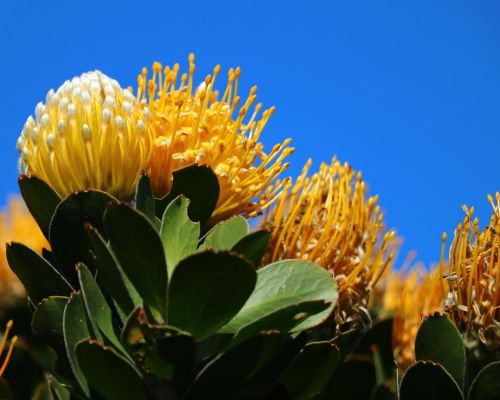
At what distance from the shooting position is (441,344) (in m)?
1.45

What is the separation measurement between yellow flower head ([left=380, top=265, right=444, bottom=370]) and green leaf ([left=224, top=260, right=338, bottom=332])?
0.85 m

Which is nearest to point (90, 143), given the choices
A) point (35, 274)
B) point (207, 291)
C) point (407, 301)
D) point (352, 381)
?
point (35, 274)

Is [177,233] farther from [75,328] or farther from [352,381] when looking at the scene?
[352,381]

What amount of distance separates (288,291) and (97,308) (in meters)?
0.31

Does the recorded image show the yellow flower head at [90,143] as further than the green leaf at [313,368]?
Yes

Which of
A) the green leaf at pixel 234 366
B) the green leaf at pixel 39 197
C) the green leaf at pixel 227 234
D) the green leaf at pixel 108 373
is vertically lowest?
the green leaf at pixel 108 373

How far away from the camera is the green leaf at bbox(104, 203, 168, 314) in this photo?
1.23 metres

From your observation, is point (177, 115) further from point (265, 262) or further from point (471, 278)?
point (471, 278)

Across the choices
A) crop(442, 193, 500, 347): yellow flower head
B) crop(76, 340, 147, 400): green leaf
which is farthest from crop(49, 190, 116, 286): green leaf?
crop(442, 193, 500, 347): yellow flower head

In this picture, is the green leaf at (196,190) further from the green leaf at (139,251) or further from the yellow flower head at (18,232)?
the yellow flower head at (18,232)

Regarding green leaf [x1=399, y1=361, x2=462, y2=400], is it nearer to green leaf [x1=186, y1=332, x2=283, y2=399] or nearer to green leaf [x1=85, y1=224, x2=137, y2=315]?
green leaf [x1=186, y1=332, x2=283, y2=399]

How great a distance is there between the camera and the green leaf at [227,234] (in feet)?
4.74

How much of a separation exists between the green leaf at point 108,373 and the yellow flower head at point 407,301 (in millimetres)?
1028

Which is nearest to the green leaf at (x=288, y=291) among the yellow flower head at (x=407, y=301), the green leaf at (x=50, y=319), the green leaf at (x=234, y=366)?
the green leaf at (x=234, y=366)
